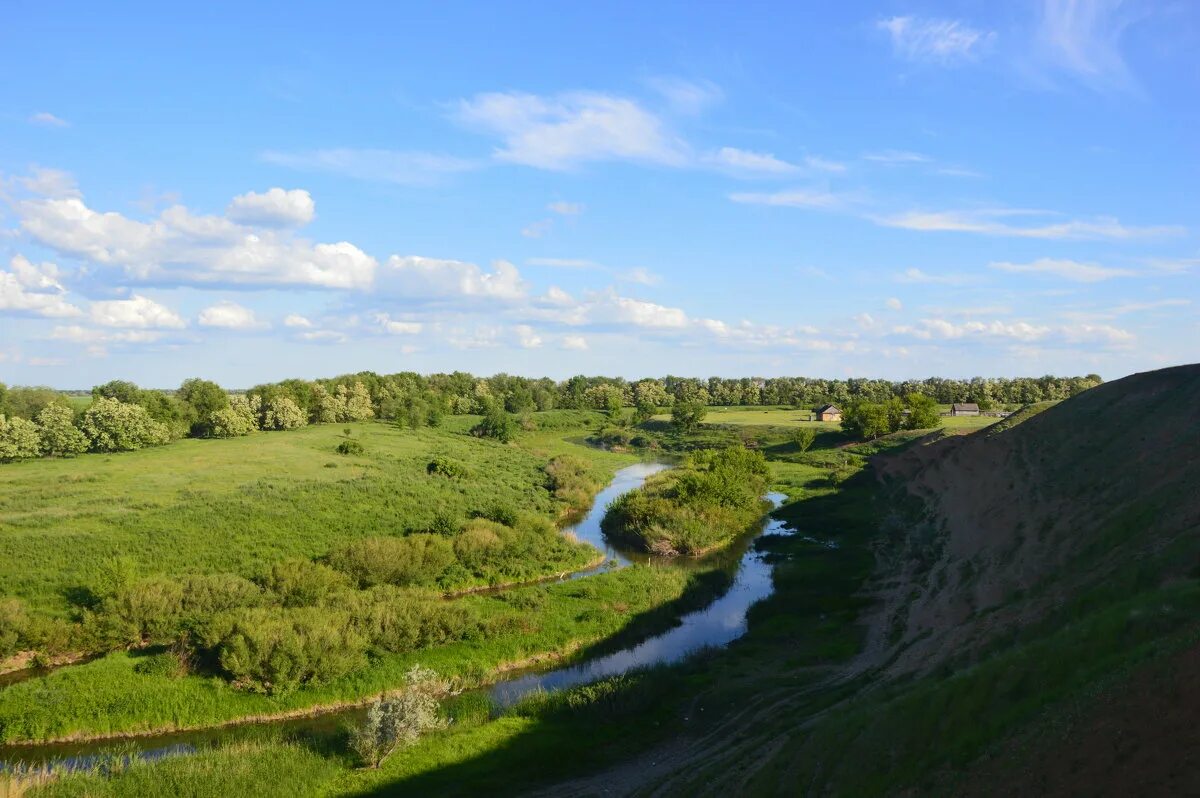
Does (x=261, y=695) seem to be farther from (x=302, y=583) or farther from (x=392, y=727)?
(x=302, y=583)

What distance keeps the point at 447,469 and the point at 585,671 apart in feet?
145

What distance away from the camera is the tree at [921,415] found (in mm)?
98625

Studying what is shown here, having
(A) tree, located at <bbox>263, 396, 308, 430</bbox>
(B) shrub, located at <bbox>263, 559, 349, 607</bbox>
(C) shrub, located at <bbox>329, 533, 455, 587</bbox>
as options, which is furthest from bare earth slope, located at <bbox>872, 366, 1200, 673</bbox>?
(A) tree, located at <bbox>263, 396, 308, 430</bbox>

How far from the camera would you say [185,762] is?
21.6 metres

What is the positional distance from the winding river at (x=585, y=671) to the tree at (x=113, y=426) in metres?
60.1

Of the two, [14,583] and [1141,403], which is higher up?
[1141,403]

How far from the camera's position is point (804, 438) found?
102 meters

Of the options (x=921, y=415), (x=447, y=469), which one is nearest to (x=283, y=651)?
(x=447, y=469)

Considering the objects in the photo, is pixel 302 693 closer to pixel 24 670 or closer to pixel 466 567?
pixel 24 670

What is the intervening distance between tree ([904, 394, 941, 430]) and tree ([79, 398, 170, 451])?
99.1 meters

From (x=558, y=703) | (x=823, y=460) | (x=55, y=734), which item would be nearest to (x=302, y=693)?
(x=55, y=734)

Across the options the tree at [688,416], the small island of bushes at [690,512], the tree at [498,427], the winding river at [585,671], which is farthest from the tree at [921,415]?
the tree at [498,427]

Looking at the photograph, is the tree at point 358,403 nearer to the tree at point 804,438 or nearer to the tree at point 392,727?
the tree at point 804,438

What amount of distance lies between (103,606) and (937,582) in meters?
39.2
